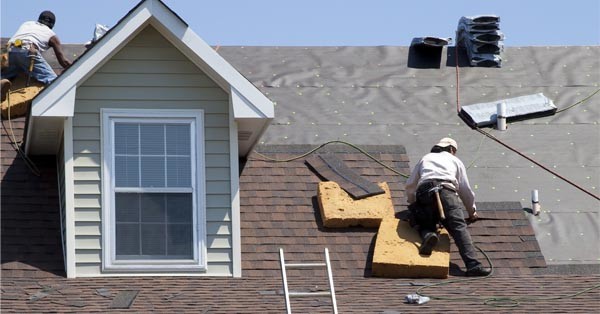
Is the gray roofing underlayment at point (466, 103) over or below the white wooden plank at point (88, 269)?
over

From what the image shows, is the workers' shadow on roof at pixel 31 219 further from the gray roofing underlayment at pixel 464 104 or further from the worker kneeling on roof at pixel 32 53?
the gray roofing underlayment at pixel 464 104

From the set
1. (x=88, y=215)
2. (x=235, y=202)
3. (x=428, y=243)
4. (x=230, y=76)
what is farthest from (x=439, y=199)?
(x=88, y=215)

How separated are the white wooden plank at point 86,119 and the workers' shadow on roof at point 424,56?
5613 millimetres

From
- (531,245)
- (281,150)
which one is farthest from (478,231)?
(281,150)

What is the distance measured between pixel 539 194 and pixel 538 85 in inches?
Answer: 99.7

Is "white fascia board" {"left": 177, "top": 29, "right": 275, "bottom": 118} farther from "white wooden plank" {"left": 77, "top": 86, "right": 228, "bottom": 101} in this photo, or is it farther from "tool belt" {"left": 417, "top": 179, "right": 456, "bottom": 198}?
"tool belt" {"left": 417, "top": 179, "right": 456, "bottom": 198}

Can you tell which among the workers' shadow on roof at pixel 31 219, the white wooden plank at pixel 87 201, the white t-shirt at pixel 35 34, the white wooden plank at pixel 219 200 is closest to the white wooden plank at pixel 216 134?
the white wooden plank at pixel 219 200

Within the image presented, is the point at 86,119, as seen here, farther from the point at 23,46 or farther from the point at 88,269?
the point at 23,46

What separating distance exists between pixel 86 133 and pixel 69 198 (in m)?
0.64

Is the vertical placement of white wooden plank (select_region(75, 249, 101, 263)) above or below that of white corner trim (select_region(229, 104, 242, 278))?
below

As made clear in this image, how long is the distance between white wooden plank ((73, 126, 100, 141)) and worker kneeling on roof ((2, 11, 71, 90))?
2.52 m

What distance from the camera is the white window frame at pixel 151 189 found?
11234mm

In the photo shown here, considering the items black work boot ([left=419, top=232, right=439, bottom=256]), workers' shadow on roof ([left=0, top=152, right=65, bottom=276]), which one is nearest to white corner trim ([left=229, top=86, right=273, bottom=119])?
black work boot ([left=419, top=232, right=439, bottom=256])

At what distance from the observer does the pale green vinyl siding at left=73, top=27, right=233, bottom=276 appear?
1141 centimetres
